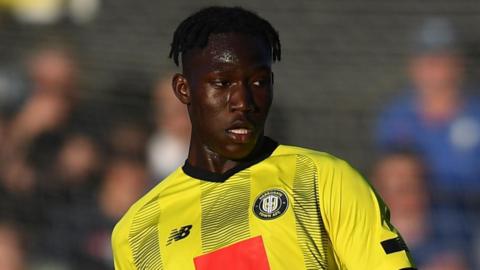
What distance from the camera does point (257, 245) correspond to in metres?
2.93

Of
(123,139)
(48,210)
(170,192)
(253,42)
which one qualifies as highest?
(253,42)

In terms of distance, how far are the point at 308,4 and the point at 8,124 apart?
1.51 meters

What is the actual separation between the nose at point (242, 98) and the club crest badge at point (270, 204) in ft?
0.74

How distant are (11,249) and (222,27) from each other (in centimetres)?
283

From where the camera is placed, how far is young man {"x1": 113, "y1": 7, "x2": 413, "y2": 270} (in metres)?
2.87

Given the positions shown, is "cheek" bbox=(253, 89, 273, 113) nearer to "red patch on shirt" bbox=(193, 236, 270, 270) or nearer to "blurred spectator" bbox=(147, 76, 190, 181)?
"red patch on shirt" bbox=(193, 236, 270, 270)

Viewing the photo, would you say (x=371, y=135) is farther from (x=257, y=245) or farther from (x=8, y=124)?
(x=257, y=245)

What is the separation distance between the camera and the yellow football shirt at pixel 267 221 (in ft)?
9.36

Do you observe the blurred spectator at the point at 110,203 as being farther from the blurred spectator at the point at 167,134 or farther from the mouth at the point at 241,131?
the mouth at the point at 241,131

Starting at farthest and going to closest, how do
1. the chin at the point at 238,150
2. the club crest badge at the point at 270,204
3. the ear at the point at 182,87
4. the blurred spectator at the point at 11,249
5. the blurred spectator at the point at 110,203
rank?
1. the blurred spectator at the point at 11,249
2. the blurred spectator at the point at 110,203
3. the ear at the point at 182,87
4. the chin at the point at 238,150
5. the club crest badge at the point at 270,204

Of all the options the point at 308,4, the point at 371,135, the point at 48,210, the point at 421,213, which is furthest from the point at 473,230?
the point at 48,210

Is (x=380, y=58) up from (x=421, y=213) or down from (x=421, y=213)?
up

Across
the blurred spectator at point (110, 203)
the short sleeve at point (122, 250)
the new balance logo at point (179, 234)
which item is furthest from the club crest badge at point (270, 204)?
the blurred spectator at point (110, 203)

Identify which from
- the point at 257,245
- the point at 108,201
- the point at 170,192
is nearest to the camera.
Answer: the point at 257,245
